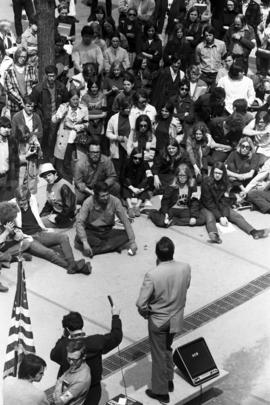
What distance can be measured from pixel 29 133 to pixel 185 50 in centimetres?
473

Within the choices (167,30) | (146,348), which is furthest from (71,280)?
(167,30)

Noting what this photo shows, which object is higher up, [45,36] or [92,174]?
[45,36]

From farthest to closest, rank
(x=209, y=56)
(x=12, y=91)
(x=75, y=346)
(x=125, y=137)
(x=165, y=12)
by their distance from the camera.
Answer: (x=165, y=12), (x=209, y=56), (x=12, y=91), (x=125, y=137), (x=75, y=346)

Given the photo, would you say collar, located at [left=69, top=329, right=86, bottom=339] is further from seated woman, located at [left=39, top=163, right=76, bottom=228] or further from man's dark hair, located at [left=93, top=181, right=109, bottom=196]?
seated woman, located at [left=39, top=163, right=76, bottom=228]

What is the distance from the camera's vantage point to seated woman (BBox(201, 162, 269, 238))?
15.3 metres

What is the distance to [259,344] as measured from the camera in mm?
12680

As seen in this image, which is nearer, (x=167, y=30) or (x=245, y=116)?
(x=245, y=116)

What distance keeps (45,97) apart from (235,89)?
3381mm

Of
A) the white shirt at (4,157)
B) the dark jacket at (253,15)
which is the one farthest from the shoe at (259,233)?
the dark jacket at (253,15)

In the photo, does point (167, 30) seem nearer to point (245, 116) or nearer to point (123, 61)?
point (123, 61)

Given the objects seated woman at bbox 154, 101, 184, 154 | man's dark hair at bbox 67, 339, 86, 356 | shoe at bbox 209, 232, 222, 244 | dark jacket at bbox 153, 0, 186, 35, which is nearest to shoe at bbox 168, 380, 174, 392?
man's dark hair at bbox 67, 339, 86, 356

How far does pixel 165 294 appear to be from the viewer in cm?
1067

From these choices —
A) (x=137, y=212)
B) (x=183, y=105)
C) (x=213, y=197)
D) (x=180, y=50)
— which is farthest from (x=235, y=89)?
(x=137, y=212)

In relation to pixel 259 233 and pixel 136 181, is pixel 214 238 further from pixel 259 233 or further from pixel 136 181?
pixel 136 181
